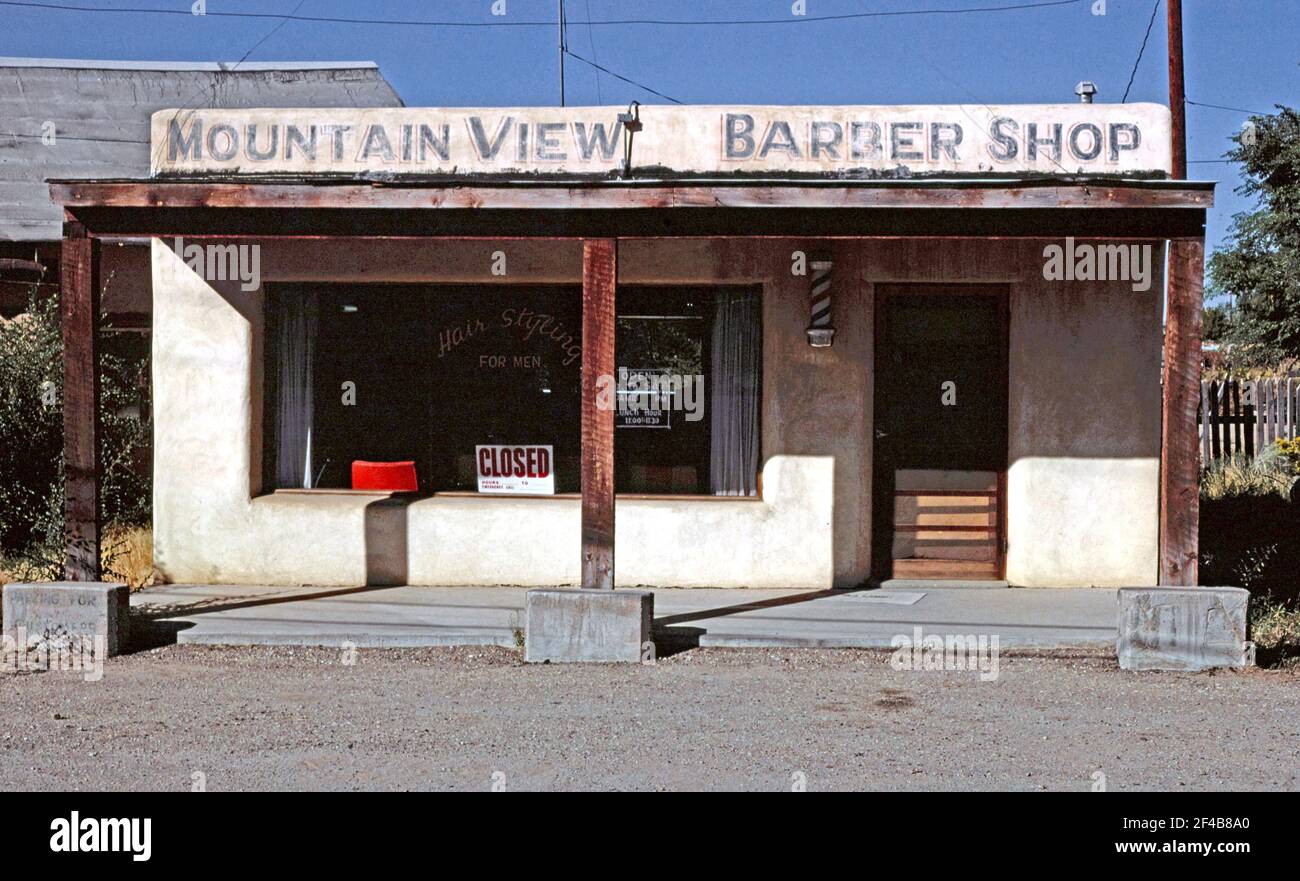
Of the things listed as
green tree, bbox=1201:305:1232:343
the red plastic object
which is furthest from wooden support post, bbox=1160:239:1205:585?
green tree, bbox=1201:305:1232:343

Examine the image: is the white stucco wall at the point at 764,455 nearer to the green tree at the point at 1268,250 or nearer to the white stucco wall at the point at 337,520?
the white stucco wall at the point at 337,520

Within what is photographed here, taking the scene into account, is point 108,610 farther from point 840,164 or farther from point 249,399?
point 840,164

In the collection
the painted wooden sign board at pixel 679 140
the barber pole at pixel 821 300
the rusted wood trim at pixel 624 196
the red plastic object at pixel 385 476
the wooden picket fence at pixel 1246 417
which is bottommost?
the red plastic object at pixel 385 476

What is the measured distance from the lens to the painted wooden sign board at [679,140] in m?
10.8

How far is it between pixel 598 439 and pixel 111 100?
11.9 m

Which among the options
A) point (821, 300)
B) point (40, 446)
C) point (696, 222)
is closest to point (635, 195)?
point (696, 222)

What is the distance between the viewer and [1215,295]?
26781 millimetres

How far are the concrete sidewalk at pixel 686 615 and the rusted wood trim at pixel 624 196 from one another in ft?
8.93

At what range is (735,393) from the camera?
1145cm

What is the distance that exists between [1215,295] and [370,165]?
2038 cm

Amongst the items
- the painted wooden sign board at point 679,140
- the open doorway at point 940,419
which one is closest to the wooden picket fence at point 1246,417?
the open doorway at point 940,419

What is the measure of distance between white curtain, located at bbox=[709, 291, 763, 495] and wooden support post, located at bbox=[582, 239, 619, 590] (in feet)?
8.69

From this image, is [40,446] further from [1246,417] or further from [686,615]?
[1246,417]
